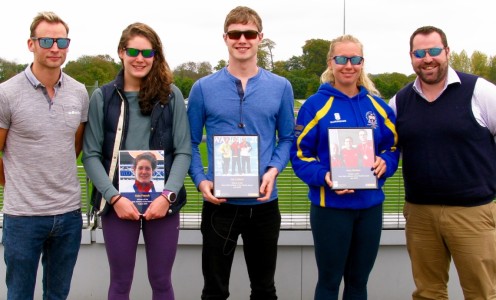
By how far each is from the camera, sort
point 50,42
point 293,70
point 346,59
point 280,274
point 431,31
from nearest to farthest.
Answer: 1. point 50,42
2. point 346,59
3. point 431,31
4. point 280,274
5. point 293,70

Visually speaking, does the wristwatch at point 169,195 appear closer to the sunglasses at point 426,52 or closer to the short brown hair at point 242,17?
the short brown hair at point 242,17

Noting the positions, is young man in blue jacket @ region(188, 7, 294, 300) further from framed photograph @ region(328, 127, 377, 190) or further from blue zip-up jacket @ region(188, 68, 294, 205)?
framed photograph @ region(328, 127, 377, 190)

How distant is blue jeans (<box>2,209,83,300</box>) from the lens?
10.5 ft

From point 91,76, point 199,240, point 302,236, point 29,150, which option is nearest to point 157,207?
point 29,150

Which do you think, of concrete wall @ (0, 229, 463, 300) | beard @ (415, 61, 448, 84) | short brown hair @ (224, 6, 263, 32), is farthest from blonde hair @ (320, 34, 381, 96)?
concrete wall @ (0, 229, 463, 300)

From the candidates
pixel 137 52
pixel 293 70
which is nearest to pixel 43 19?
pixel 137 52

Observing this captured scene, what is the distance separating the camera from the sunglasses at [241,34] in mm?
3357

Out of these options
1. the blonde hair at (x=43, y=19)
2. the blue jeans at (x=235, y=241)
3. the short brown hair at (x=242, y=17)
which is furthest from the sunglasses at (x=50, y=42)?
the blue jeans at (x=235, y=241)

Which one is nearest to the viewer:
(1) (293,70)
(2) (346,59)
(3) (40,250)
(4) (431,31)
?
(3) (40,250)

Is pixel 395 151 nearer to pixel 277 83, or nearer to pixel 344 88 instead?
pixel 344 88

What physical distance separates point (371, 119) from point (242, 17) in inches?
38.2

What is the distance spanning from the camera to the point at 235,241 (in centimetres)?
349

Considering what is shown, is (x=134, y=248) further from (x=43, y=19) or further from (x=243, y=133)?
(x=43, y=19)

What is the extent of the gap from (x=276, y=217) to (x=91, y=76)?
37.3 ft
